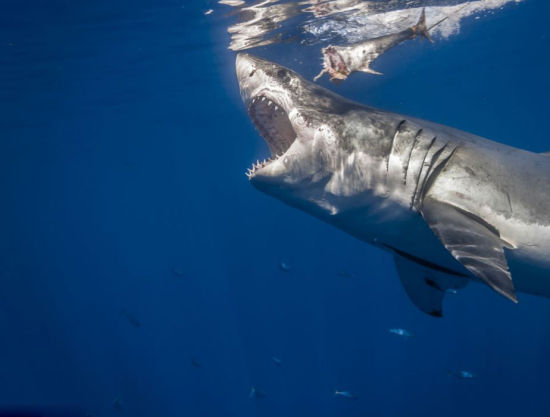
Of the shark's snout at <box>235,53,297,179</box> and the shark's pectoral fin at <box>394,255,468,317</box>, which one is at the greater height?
the shark's snout at <box>235,53,297,179</box>

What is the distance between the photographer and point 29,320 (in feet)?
151

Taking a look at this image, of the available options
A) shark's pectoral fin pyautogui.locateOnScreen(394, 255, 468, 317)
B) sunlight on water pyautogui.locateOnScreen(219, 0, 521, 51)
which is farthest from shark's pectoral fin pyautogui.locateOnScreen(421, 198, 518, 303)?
sunlight on water pyautogui.locateOnScreen(219, 0, 521, 51)

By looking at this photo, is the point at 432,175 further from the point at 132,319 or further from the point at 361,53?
the point at 132,319

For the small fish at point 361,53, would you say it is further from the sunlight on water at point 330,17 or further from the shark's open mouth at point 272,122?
the sunlight on water at point 330,17

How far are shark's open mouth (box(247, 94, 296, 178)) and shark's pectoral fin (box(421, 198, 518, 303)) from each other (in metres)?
1.45

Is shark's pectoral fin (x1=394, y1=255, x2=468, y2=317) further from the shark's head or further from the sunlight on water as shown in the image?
the sunlight on water

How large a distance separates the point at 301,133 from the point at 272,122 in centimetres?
74

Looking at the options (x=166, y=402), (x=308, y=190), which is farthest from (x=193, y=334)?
(x=308, y=190)

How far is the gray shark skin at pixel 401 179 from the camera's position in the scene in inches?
116

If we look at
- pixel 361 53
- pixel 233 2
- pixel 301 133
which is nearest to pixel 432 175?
pixel 301 133

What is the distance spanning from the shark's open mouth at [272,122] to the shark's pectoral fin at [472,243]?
4.76 ft

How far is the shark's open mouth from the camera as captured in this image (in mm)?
3680

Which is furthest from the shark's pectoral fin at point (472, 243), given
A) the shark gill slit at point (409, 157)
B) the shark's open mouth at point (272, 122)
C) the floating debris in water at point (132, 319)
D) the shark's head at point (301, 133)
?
the floating debris in water at point (132, 319)

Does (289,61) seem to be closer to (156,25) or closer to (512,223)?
(156,25)
